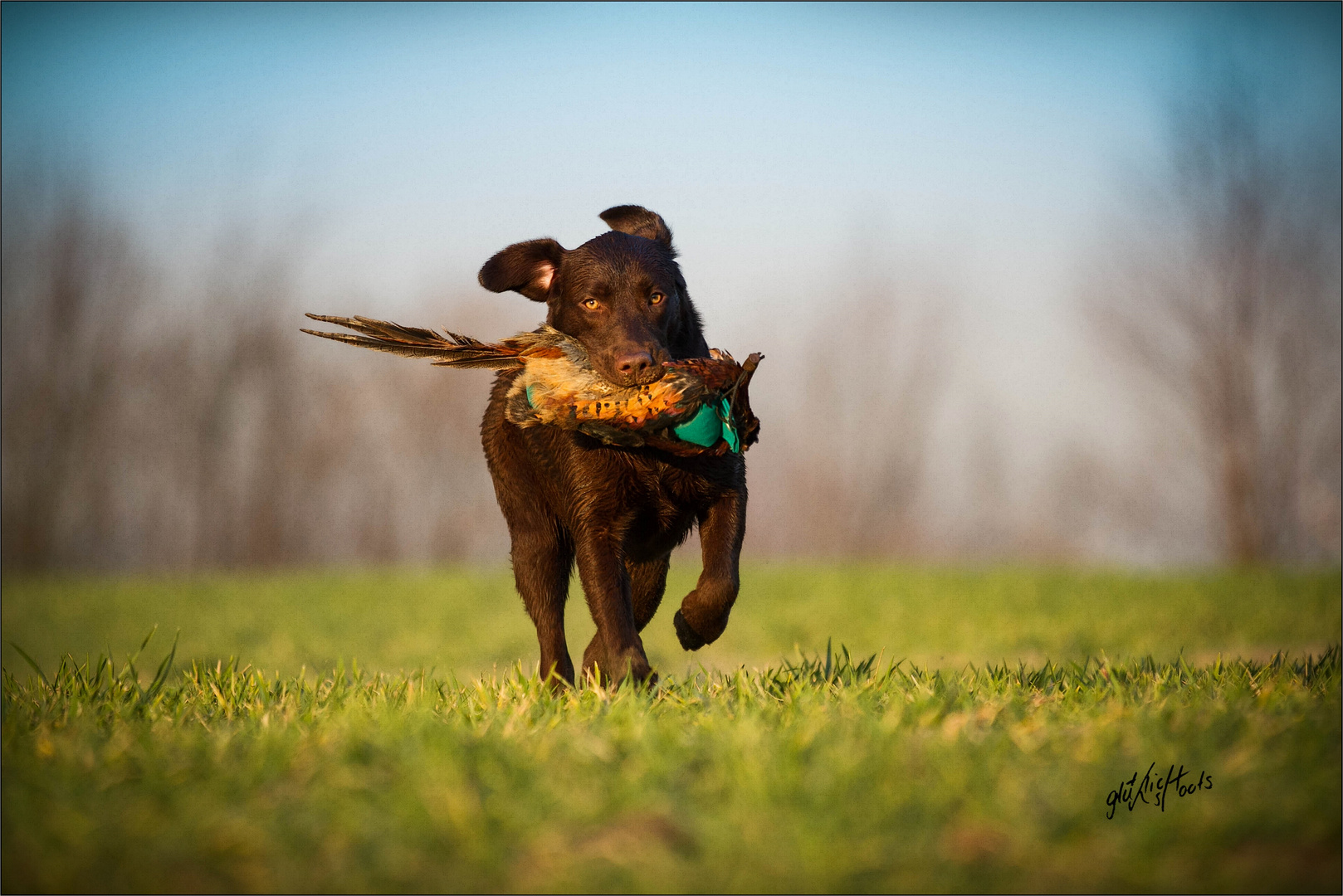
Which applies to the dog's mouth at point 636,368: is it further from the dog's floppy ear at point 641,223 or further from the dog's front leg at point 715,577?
the dog's floppy ear at point 641,223

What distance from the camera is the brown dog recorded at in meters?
4.39

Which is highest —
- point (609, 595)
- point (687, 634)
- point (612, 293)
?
point (612, 293)

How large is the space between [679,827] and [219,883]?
3.05ft

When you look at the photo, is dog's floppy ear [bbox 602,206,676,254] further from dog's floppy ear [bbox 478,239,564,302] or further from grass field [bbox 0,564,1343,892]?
grass field [bbox 0,564,1343,892]

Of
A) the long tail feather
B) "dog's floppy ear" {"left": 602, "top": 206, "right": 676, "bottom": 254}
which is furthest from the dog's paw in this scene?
"dog's floppy ear" {"left": 602, "top": 206, "right": 676, "bottom": 254}

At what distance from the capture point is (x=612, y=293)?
4578 mm

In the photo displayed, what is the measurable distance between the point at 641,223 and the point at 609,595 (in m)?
1.77

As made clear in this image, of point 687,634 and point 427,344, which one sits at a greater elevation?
point 427,344

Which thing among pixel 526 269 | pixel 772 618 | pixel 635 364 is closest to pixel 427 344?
pixel 526 269

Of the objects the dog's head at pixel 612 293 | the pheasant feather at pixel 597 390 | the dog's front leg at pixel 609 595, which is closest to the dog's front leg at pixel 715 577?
the dog's front leg at pixel 609 595

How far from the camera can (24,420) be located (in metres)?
25.9

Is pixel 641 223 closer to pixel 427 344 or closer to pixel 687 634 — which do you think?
pixel 427 344
